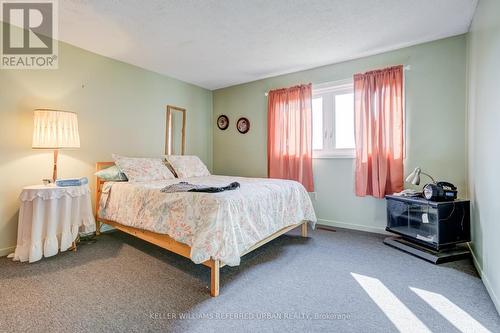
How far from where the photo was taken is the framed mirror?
4035 mm

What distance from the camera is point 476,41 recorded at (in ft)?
7.32

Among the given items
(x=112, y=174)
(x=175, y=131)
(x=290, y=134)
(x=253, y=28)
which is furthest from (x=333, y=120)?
(x=112, y=174)

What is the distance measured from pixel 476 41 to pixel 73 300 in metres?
4.05

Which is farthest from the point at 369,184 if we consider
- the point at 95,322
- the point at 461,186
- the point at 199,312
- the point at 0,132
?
the point at 0,132

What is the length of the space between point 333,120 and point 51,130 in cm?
347

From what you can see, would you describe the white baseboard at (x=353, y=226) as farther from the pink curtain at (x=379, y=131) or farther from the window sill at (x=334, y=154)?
the window sill at (x=334, y=154)

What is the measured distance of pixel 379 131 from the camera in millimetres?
3041

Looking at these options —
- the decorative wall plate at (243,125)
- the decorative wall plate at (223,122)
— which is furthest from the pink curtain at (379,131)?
the decorative wall plate at (223,122)

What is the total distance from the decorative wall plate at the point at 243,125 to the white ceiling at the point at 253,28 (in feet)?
→ 3.50

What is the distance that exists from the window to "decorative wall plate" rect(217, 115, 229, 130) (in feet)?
5.63

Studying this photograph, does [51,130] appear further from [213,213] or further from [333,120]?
[333,120]

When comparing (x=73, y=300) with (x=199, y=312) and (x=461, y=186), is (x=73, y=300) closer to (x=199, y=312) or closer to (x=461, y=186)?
(x=199, y=312)

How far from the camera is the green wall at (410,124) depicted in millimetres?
2695

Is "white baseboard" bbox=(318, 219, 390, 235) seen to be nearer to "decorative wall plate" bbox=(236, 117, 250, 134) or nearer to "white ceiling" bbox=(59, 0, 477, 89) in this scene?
"decorative wall plate" bbox=(236, 117, 250, 134)
